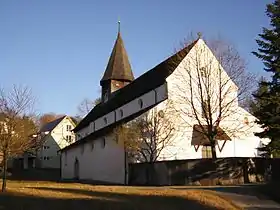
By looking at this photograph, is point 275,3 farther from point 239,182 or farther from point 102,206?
point 102,206

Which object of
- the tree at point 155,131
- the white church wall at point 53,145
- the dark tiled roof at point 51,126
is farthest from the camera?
the dark tiled roof at point 51,126

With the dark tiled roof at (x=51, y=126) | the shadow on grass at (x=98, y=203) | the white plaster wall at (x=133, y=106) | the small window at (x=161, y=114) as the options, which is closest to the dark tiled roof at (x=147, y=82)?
the white plaster wall at (x=133, y=106)

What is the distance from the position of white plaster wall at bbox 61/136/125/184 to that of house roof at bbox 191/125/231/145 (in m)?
6.57

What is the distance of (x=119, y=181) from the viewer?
112ft

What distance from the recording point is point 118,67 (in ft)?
189

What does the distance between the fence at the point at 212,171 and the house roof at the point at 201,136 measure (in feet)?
→ 19.2

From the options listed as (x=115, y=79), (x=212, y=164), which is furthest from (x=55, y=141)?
(x=212, y=164)

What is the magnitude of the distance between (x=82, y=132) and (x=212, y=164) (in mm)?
35510

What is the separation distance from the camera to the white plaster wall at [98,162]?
35469 mm

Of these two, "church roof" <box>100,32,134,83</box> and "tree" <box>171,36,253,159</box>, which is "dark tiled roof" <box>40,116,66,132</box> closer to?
"church roof" <box>100,32,134,83</box>

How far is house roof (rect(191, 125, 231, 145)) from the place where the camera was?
3431cm

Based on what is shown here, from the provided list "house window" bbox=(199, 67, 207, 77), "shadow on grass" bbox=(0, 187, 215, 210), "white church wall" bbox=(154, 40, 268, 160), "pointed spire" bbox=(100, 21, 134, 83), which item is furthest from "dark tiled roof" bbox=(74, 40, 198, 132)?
"shadow on grass" bbox=(0, 187, 215, 210)

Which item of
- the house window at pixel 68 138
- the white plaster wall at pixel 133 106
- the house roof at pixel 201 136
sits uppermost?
the white plaster wall at pixel 133 106

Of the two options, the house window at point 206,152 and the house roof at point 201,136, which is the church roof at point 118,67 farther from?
the house window at point 206,152
